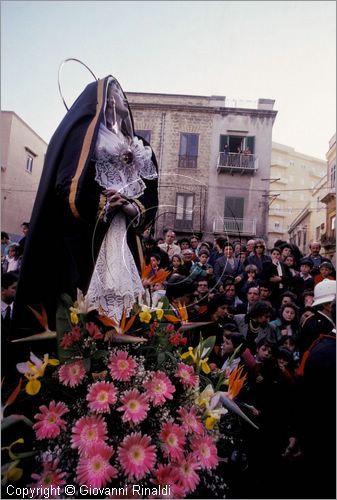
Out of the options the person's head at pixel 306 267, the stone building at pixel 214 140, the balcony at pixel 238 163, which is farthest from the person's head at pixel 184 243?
the balcony at pixel 238 163

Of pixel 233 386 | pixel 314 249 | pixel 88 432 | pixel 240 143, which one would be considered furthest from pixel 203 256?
pixel 240 143

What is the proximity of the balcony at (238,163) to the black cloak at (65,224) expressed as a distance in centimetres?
1061

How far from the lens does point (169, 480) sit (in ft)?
5.56

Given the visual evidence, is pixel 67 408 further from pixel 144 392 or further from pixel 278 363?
pixel 278 363

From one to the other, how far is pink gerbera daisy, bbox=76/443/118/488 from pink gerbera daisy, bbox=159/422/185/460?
0.22 meters

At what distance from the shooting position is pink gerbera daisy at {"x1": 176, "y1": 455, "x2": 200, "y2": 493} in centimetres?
170

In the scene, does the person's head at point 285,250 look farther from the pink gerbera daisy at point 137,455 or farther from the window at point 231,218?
the pink gerbera daisy at point 137,455

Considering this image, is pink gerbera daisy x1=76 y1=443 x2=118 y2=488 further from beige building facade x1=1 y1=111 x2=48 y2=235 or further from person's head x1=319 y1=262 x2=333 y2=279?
beige building facade x1=1 y1=111 x2=48 y2=235

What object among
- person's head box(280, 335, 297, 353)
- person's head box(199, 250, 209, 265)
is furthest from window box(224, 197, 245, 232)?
person's head box(280, 335, 297, 353)

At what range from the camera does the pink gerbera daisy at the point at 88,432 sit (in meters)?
1.67

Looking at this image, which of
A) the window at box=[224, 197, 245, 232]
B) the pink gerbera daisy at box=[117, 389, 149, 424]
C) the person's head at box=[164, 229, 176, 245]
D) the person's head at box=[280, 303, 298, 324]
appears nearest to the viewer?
the pink gerbera daisy at box=[117, 389, 149, 424]

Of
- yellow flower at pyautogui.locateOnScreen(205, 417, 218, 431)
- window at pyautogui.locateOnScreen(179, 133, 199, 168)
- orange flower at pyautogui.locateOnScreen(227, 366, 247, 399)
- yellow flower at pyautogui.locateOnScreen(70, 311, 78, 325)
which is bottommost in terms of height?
yellow flower at pyautogui.locateOnScreen(205, 417, 218, 431)

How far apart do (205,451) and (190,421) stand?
0.13 m

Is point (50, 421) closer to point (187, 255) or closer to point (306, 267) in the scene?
point (187, 255)
